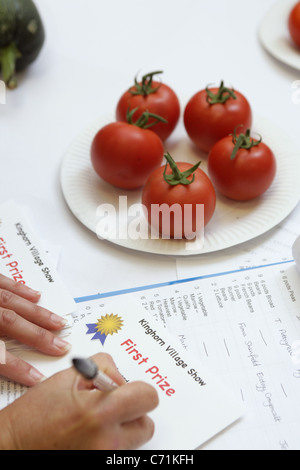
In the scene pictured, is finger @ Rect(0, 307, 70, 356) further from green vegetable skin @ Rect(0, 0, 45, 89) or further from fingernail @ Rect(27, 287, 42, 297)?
green vegetable skin @ Rect(0, 0, 45, 89)

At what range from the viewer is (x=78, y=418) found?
602 mm

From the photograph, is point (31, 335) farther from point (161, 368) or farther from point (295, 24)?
point (295, 24)

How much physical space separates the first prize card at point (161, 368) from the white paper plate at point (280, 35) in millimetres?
694

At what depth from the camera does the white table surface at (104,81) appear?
90 centimetres

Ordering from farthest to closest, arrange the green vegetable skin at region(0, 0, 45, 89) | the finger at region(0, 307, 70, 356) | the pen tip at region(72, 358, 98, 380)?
the green vegetable skin at region(0, 0, 45, 89), the finger at region(0, 307, 70, 356), the pen tip at region(72, 358, 98, 380)

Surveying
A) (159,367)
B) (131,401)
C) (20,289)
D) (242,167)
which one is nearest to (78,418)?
(131,401)

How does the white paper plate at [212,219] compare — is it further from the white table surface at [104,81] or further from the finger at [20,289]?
the finger at [20,289]

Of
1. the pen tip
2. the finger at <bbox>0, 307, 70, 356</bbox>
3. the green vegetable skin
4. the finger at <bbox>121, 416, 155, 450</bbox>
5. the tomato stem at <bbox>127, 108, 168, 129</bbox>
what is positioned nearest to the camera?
the pen tip

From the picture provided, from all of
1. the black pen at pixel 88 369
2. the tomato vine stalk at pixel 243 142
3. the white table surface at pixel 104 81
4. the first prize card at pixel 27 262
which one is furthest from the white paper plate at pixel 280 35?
the black pen at pixel 88 369


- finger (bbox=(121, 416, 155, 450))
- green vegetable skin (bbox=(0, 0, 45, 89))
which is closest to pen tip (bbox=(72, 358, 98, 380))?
finger (bbox=(121, 416, 155, 450))

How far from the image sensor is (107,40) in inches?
52.7

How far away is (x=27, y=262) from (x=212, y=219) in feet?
0.99

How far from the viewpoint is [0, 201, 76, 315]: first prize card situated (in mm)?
821
